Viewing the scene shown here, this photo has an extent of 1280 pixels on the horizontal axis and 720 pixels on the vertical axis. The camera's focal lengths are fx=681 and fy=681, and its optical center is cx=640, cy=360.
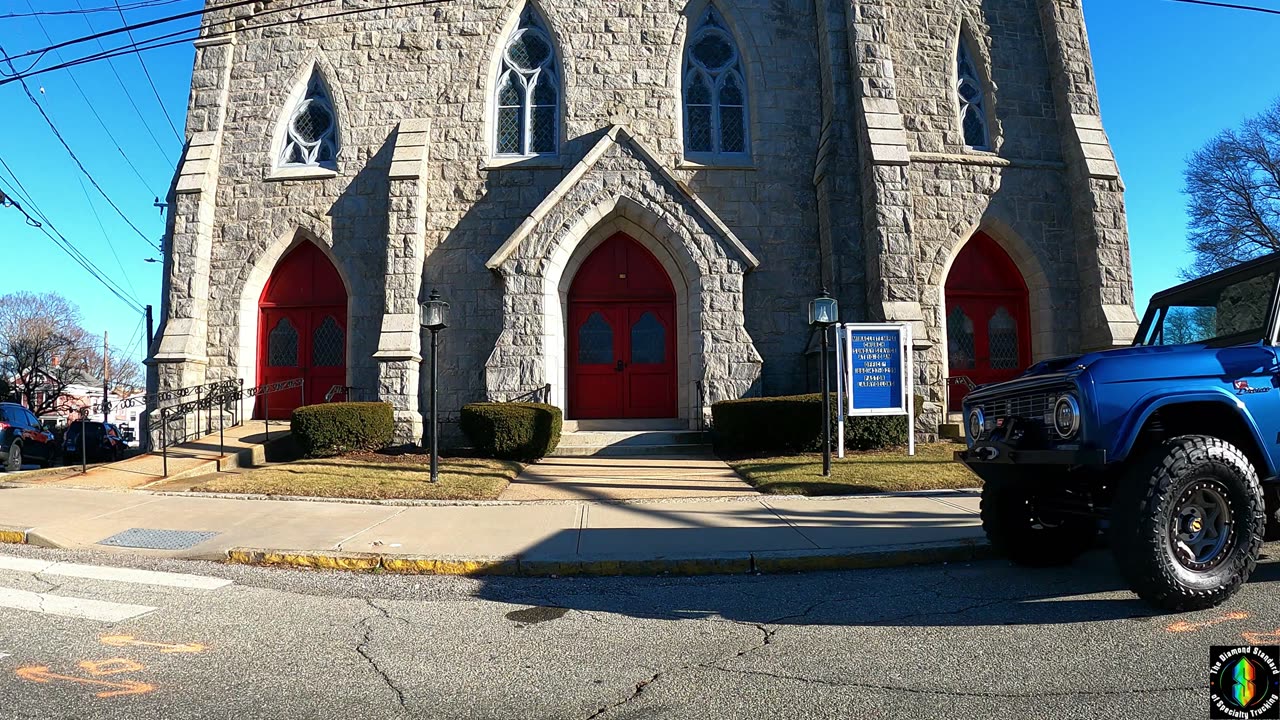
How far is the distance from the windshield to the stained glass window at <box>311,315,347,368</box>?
14.2m

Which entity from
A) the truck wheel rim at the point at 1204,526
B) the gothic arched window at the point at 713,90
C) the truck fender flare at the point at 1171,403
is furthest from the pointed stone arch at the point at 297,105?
the truck wheel rim at the point at 1204,526

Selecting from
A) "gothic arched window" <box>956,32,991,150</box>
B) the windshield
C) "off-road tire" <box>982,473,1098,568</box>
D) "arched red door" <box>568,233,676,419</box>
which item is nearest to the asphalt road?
"off-road tire" <box>982,473,1098,568</box>

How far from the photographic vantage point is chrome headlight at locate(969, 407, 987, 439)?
5.34 m

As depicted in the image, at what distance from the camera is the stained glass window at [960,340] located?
14.9 metres

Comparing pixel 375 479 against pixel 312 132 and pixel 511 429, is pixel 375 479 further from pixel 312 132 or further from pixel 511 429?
pixel 312 132

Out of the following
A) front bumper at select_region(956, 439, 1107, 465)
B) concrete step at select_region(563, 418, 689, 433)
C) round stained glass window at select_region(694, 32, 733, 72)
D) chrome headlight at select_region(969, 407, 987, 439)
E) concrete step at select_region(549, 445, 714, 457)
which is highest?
round stained glass window at select_region(694, 32, 733, 72)

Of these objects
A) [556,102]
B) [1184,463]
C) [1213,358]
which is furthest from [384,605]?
[556,102]

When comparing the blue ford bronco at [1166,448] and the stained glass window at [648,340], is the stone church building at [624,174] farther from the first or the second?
the blue ford bronco at [1166,448]

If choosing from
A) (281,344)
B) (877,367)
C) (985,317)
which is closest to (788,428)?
(877,367)

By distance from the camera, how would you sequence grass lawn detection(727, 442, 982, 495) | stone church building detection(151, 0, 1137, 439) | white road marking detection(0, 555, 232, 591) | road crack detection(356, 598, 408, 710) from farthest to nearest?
stone church building detection(151, 0, 1137, 439) → grass lawn detection(727, 442, 982, 495) → white road marking detection(0, 555, 232, 591) → road crack detection(356, 598, 408, 710)

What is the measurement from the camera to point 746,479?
31.6ft

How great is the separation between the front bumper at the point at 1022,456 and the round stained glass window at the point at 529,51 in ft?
43.4

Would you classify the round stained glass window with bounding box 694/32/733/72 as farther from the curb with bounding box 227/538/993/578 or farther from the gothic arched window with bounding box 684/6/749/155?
the curb with bounding box 227/538/993/578

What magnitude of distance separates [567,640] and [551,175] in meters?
12.3
